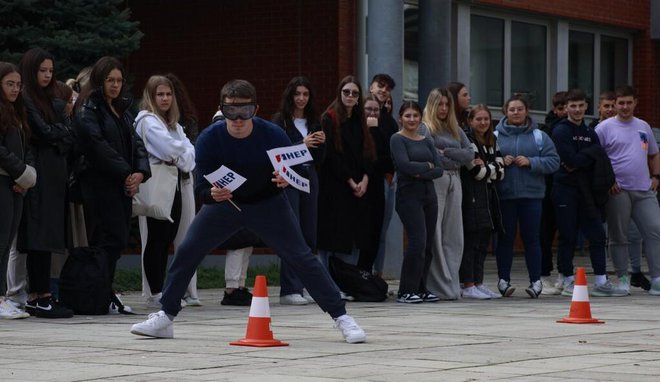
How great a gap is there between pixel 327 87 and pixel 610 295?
647cm

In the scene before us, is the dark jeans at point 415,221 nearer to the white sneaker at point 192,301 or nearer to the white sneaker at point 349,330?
the white sneaker at point 192,301

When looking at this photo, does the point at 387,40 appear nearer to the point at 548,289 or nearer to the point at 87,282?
the point at 548,289

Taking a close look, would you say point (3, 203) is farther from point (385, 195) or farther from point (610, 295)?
point (610, 295)

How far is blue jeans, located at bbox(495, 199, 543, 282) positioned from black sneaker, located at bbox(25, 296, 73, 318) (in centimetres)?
479

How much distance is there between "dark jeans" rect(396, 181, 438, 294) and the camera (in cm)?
1363

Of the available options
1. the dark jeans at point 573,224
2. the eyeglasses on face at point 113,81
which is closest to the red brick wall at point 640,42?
the dark jeans at point 573,224

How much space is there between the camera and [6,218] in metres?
Answer: 11.4

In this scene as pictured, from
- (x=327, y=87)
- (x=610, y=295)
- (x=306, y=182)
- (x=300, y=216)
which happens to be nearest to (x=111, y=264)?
(x=300, y=216)

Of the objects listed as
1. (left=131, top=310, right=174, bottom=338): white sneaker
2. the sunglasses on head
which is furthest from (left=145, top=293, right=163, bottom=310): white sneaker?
the sunglasses on head

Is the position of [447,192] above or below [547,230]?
above

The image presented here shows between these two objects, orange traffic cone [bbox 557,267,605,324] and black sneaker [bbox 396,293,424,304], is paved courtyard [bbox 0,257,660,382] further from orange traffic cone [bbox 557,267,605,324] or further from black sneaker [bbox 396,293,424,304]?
black sneaker [bbox 396,293,424,304]

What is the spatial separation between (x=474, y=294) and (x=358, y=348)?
5324 mm

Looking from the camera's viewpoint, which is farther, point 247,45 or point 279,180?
point 247,45

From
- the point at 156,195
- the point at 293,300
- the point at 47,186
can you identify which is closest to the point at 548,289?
the point at 293,300
